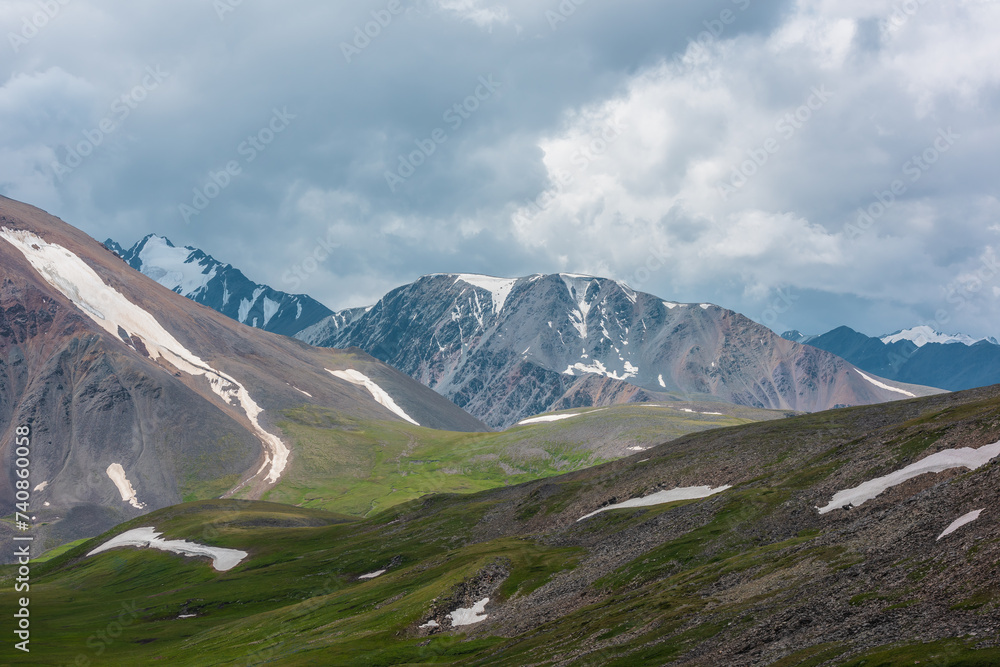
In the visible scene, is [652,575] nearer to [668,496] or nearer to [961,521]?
[961,521]

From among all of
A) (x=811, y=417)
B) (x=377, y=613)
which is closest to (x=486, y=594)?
(x=377, y=613)

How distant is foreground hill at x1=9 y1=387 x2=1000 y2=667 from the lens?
44.3m

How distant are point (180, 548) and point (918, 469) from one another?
154571mm

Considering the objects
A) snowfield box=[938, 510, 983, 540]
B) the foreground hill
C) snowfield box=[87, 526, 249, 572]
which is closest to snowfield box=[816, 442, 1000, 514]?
the foreground hill

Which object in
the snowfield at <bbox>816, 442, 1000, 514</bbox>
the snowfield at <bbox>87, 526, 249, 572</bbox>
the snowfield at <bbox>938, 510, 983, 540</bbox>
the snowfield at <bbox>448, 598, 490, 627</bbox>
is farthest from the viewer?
the snowfield at <bbox>87, 526, 249, 572</bbox>

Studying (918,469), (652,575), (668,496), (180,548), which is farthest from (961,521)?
(180,548)

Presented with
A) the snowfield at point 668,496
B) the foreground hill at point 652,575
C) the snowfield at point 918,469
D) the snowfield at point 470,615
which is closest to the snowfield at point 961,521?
the foreground hill at point 652,575

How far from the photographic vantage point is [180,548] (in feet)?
576

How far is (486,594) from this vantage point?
84.2 meters

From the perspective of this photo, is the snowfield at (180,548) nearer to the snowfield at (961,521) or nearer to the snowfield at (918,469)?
the snowfield at (918,469)

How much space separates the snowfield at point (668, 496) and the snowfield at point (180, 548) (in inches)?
3146

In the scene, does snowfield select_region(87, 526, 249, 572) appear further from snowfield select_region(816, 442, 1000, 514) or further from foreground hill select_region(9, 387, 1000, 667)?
snowfield select_region(816, 442, 1000, 514)

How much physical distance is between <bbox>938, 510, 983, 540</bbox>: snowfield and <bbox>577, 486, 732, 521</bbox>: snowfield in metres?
59.0

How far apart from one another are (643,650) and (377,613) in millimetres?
44922
